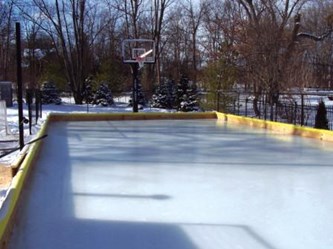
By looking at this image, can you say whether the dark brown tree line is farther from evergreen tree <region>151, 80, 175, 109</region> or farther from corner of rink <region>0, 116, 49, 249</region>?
corner of rink <region>0, 116, 49, 249</region>

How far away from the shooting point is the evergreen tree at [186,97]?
74.2 ft

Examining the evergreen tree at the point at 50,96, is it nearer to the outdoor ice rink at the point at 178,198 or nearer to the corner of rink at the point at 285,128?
the corner of rink at the point at 285,128

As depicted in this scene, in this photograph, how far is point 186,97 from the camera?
23.2 m

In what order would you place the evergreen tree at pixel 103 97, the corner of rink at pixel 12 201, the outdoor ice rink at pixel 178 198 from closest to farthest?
the corner of rink at pixel 12 201
the outdoor ice rink at pixel 178 198
the evergreen tree at pixel 103 97

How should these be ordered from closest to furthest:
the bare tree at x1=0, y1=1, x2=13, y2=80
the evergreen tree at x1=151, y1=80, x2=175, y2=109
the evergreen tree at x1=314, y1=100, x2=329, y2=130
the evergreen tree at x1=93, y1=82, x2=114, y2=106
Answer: the evergreen tree at x1=314, y1=100, x2=329, y2=130, the evergreen tree at x1=151, y1=80, x2=175, y2=109, the evergreen tree at x1=93, y1=82, x2=114, y2=106, the bare tree at x1=0, y1=1, x2=13, y2=80

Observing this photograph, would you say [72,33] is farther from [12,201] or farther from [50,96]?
[12,201]

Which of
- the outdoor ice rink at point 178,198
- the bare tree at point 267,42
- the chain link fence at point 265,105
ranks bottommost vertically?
the outdoor ice rink at point 178,198

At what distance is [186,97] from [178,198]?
1870cm

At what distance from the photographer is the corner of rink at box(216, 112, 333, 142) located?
9.41m

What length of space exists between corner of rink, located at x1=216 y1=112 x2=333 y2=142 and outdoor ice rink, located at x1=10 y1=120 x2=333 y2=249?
2.53ft

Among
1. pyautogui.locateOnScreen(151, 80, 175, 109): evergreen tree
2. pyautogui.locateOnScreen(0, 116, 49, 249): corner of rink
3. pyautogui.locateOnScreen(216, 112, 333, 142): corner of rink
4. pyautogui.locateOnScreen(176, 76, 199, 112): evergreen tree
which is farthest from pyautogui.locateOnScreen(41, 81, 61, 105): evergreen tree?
pyautogui.locateOnScreen(0, 116, 49, 249): corner of rink

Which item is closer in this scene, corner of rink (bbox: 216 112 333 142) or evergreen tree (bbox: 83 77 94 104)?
corner of rink (bbox: 216 112 333 142)

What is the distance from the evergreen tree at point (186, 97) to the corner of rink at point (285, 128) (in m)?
7.93

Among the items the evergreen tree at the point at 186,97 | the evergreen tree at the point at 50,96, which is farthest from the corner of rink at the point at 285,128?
the evergreen tree at the point at 50,96
